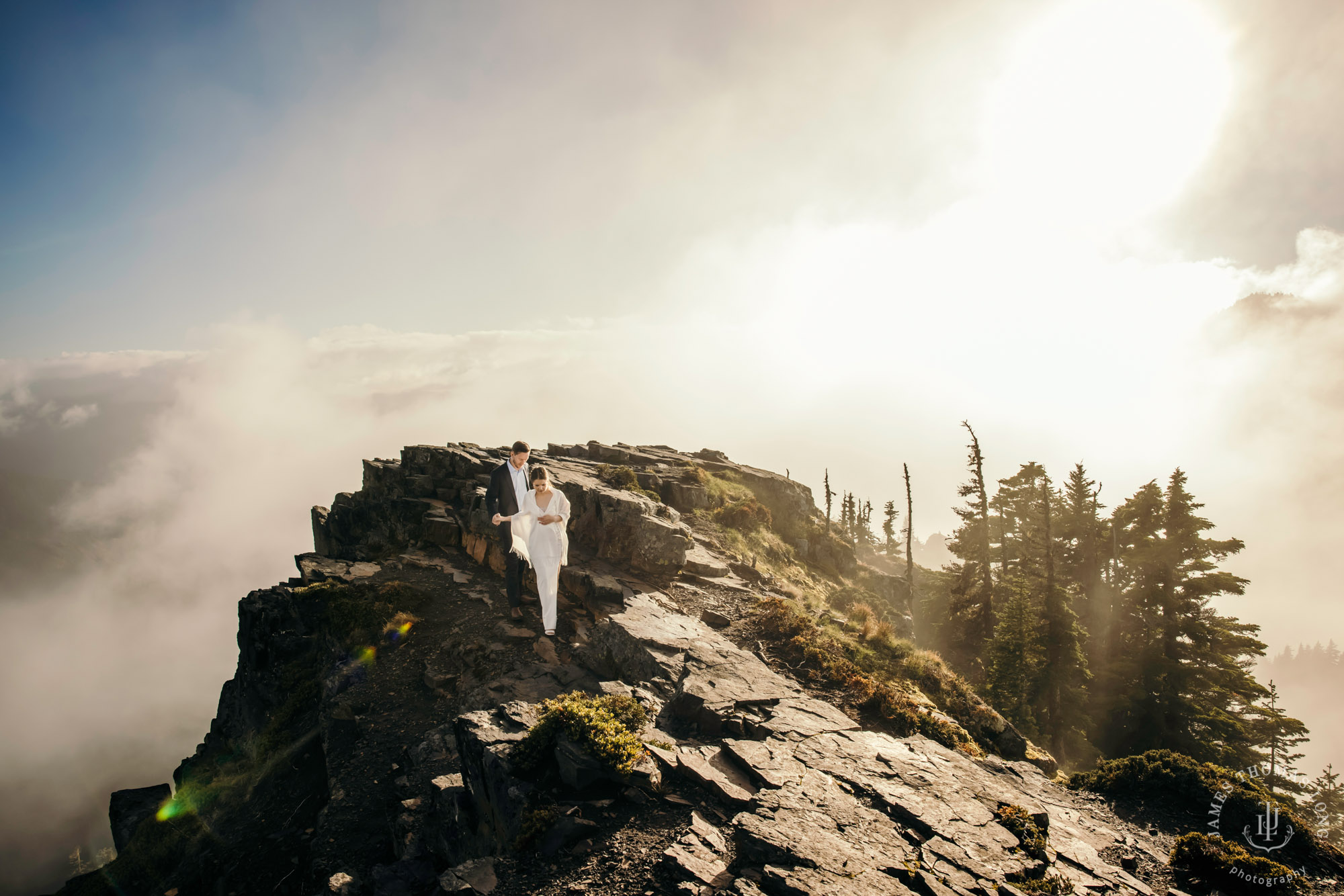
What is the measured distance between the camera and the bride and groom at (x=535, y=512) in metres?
13.3

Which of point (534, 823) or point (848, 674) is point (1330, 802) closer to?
point (848, 674)

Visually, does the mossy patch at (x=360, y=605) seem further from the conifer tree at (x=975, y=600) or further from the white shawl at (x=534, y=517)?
the conifer tree at (x=975, y=600)

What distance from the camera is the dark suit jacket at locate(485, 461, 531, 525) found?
44.7ft

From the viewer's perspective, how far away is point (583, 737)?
28.2 ft

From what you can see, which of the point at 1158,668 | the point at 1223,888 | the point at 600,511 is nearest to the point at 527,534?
the point at 600,511

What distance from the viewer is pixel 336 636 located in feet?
57.3

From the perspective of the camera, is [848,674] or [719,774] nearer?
[719,774]

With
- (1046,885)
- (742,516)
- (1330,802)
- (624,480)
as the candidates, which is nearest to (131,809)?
(624,480)

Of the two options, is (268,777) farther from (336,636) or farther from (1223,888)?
(1223,888)

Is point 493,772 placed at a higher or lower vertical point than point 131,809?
higher

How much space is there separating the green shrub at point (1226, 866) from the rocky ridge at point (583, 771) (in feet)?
1.69

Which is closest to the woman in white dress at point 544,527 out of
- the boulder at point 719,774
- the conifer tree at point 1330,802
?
the boulder at point 719,774

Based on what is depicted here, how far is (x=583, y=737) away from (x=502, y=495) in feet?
22.7

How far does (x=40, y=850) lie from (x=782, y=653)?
9853 inches
